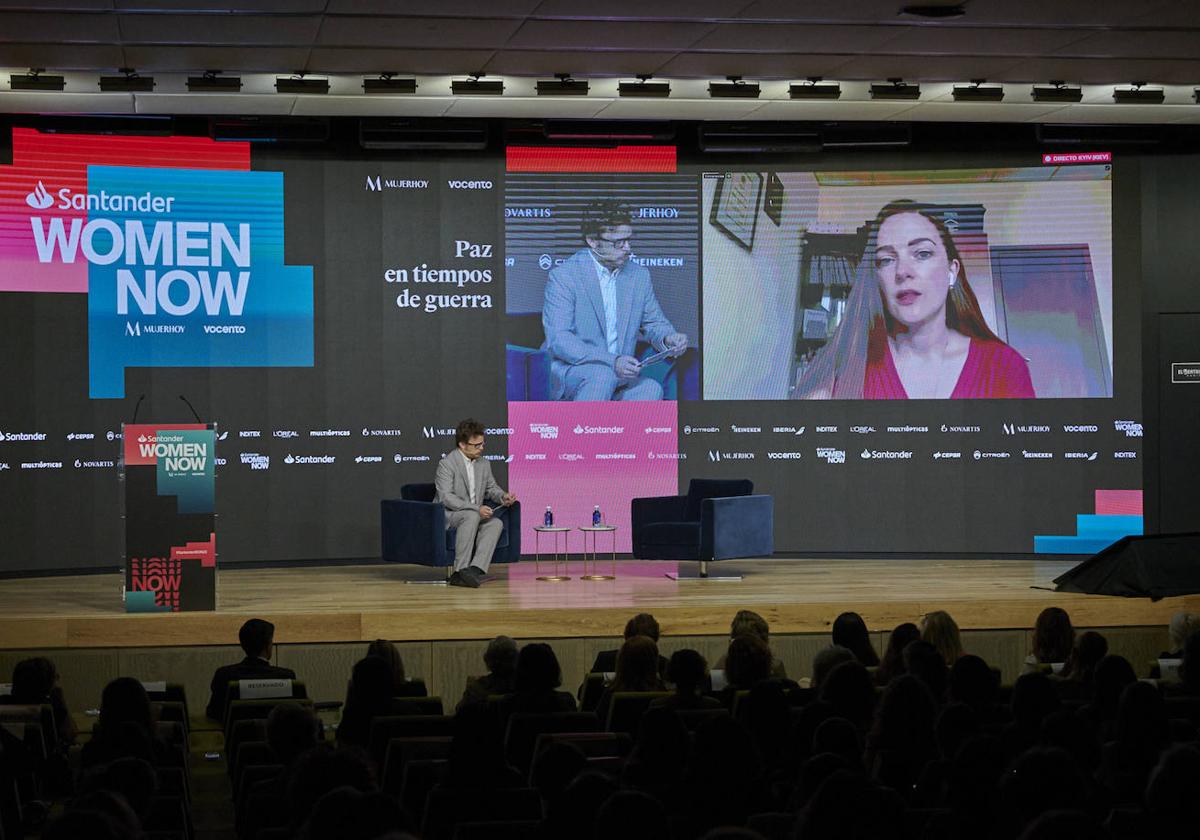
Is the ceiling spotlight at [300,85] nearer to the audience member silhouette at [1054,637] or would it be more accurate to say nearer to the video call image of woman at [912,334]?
the video call image of woman at [912,334]

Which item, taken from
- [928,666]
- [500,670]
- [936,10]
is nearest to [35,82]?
[936,10]

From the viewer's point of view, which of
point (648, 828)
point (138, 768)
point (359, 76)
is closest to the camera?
point (648, 828)

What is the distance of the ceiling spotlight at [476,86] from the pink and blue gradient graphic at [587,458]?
2633 millimetres

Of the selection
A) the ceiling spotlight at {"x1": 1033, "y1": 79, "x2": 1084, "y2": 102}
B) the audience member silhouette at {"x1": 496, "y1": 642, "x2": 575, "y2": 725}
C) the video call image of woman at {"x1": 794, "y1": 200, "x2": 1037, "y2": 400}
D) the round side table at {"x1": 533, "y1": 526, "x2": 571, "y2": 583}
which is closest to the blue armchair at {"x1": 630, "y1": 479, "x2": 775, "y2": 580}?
the round side table at {"x1": 533, "y1": 526, "x2": 571, "y2": 583}

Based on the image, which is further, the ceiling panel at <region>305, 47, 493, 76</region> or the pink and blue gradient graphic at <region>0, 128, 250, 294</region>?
the pink and blue gradient graphic at <region>0, 128, 250, 294</region>

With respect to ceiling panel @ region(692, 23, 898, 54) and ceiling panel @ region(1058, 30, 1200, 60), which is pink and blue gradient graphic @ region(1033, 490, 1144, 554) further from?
ceiling panel @ region(692, 23, 898, 54)

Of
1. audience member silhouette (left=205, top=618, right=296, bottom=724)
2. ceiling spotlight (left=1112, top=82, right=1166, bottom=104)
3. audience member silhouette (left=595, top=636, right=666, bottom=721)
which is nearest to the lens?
audience member silhouette (left=595, top=636, right=666, bottom=721)

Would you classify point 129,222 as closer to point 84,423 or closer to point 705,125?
point 84,423

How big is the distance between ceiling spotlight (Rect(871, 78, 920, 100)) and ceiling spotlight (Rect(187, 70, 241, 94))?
4.36 meters

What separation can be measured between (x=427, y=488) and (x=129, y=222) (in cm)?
A: 296

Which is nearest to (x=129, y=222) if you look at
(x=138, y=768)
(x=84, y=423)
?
(x=84, y=423)

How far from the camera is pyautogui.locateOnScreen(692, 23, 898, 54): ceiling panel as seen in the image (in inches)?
344

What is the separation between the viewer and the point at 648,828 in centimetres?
273

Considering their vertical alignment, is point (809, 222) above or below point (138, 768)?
above
